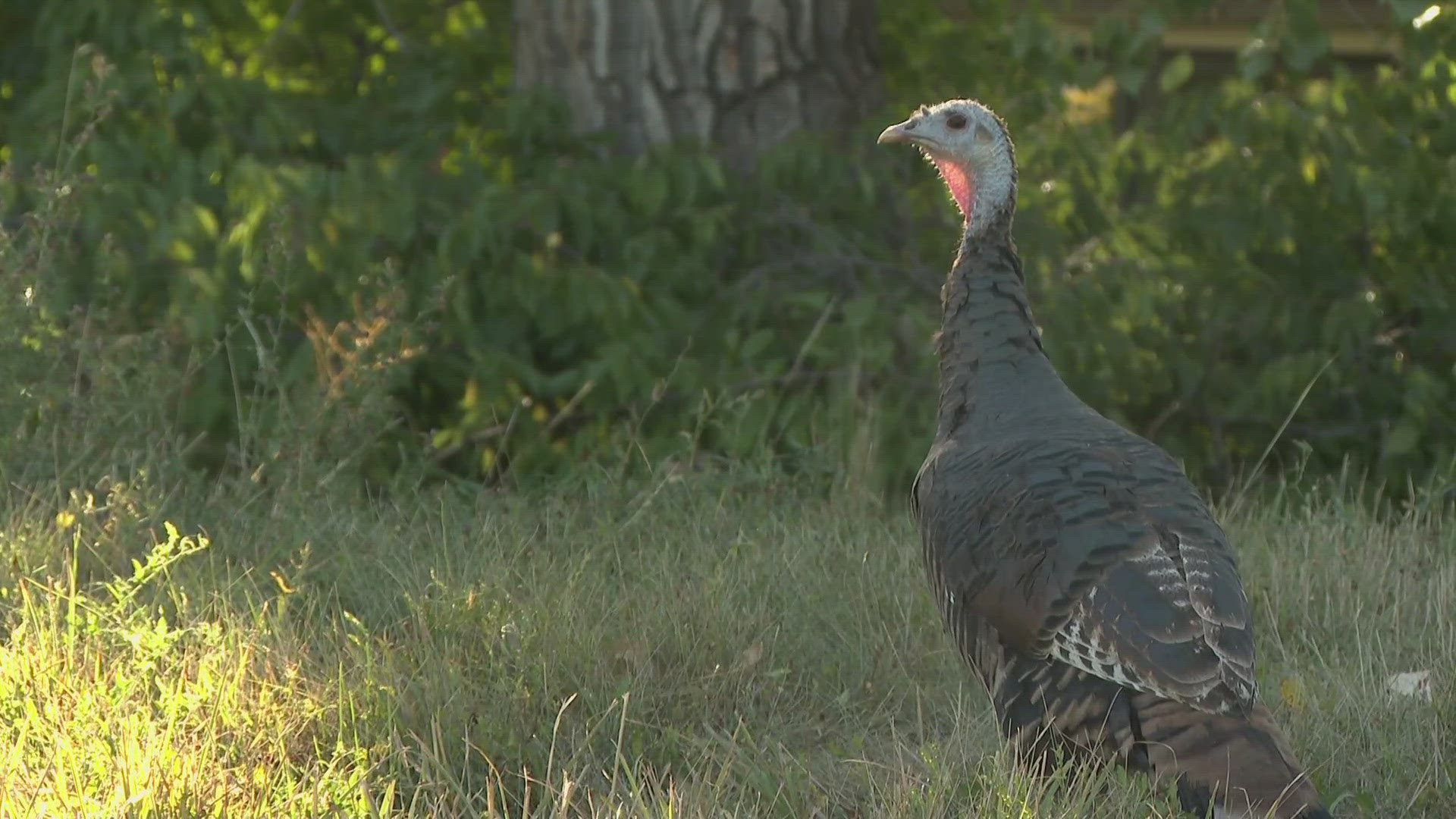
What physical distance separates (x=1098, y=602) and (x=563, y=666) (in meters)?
1.10

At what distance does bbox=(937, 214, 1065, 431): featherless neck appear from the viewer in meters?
3.89

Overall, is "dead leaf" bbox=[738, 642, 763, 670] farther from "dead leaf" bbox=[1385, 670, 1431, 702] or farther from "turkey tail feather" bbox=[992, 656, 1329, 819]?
"dead leaf" bbox=[1385, 670, 1431, 702]

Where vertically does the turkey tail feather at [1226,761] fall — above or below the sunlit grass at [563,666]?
above

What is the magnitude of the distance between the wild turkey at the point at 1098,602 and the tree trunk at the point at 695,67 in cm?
321

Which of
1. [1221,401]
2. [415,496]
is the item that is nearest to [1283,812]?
[415,496]

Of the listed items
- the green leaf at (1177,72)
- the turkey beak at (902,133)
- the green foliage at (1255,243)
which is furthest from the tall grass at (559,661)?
the green leaf at (1177,72)

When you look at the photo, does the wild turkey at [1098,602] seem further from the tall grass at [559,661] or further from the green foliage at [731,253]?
the green foliage at [731,253]

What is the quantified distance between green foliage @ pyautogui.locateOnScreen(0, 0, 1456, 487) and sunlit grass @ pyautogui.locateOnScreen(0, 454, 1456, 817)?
0.94 metres

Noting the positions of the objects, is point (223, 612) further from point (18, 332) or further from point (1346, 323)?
point (1346, 323)

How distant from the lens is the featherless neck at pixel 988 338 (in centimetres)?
389

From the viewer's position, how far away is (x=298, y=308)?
238 inches

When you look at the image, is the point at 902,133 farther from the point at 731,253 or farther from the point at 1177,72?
the point at 731,253

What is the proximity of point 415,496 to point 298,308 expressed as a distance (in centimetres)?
138

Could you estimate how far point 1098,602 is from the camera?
10.3 feet
